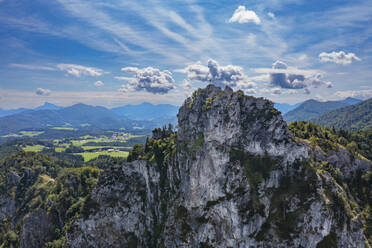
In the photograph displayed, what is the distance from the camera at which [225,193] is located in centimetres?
8112

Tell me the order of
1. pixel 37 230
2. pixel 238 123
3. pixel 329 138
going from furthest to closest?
1. pixel 37 230
2. pixel 329 138
3. pixel 238 123

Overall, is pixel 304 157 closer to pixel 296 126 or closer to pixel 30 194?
pixel 296 126

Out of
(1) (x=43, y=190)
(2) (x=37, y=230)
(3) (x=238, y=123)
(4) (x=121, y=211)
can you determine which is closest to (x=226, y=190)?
(3) (x=238, y=123)

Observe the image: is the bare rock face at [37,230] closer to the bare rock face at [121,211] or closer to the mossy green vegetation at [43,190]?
the mossy green vegetation at [43,190]

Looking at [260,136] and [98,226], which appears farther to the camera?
[98,226]

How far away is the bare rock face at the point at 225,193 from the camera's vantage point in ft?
229

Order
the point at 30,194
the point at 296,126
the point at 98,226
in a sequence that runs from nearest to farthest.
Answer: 1. the point at 98,226
2. the point at 296,126
3. the point at 30,194

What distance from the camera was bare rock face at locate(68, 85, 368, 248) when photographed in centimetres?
6969

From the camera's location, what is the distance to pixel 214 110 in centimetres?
9056

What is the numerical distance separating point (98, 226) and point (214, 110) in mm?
75086

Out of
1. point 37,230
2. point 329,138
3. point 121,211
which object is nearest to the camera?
point 121,211

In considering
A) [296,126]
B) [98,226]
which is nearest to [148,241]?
[98,226]

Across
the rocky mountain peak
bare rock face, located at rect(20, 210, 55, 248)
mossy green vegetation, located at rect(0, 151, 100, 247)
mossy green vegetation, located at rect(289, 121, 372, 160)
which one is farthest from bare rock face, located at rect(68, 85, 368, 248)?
bare rock face, located at rect(20, 210, 55, 248)

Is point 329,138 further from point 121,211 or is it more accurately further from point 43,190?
point 43,190
